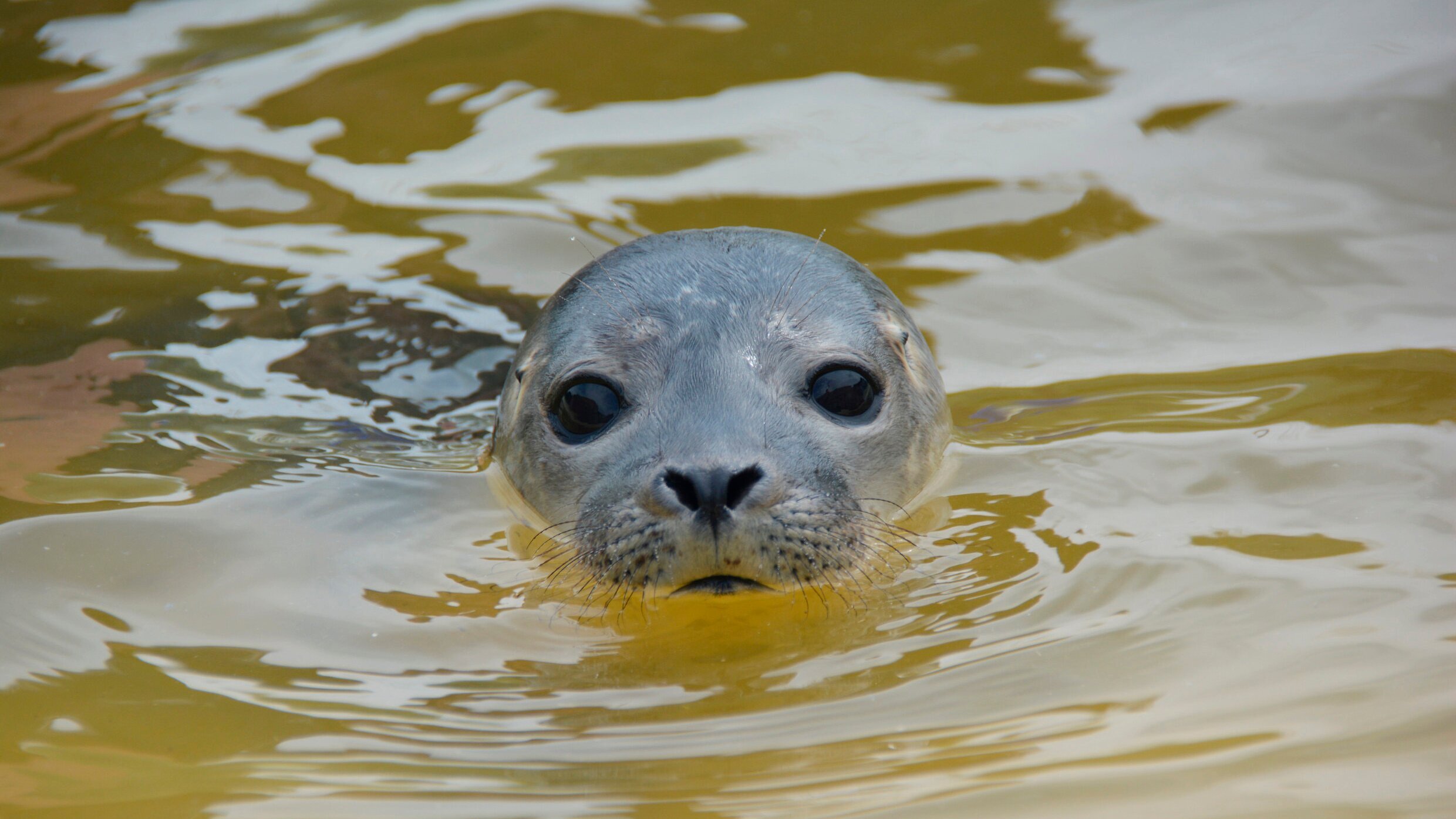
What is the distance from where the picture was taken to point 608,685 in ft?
9.36

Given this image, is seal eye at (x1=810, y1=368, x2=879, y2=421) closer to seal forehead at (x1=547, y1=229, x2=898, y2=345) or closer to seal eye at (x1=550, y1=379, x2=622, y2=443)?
seal forehead at (x1=547, y1=229, x2=898, y2=345)

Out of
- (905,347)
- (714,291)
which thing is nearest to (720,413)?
(714,291)

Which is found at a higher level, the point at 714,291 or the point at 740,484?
the point at 714,291

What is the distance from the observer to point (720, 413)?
126 inches

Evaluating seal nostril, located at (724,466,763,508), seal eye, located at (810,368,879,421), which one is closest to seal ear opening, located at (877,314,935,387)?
seal eye, located at (810,368,879,421)

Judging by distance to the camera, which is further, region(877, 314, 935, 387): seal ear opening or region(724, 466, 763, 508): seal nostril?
region(877, 314, 935, 387): seal ear opening

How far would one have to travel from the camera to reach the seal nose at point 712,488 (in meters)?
2.86

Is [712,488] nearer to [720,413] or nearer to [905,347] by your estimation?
[720,413]

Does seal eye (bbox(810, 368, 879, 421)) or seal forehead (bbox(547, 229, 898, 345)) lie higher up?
seal forehead (bbox(547, 229, 898, 345))

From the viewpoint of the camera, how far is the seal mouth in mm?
2965

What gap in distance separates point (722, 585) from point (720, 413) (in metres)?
0.43

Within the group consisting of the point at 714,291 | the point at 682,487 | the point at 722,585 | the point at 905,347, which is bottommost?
the point at 722,585

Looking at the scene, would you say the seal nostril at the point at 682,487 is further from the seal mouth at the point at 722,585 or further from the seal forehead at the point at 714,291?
the seal forehead at the point at 714,291


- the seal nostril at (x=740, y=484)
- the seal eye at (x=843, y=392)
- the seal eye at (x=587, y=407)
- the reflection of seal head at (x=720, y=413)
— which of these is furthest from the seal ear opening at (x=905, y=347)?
the seal nostril at (x=740, y=484)
